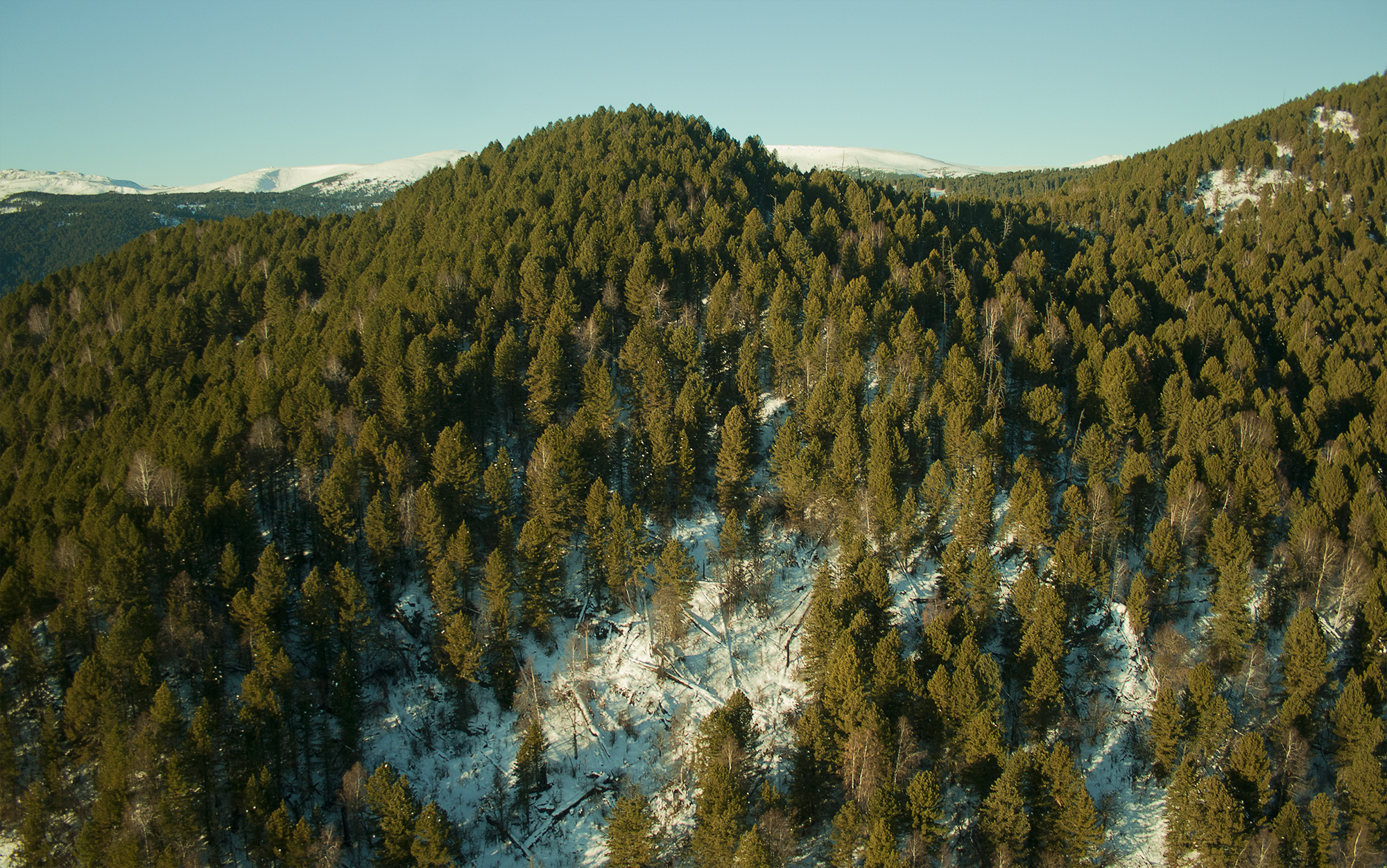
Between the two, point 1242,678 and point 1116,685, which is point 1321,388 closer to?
point 1242,678

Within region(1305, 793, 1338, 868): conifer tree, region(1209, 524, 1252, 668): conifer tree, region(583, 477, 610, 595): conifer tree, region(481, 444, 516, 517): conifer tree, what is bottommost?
region(1305, 793, 1338, 868): conifer tree

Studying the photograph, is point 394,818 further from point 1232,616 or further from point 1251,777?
point 1232,616

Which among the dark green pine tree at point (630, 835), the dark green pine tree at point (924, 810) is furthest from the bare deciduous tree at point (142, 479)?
the dark green pine tree at point (924, 810)

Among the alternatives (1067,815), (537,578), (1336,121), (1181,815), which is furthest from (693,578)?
(1336,121)

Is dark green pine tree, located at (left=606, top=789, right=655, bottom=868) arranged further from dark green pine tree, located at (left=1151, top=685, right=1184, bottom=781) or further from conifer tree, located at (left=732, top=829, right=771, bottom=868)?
dark green pine tree, located at (left=1151, top=685, right=1184, bottom=781)

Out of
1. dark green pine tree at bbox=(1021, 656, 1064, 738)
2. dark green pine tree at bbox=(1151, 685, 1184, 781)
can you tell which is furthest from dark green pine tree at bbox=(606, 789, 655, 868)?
dark green pine tree at bbox=(1151, 685, 1184, 781)

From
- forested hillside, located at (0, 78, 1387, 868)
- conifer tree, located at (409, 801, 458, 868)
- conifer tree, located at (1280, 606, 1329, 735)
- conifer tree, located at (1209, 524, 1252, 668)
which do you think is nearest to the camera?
conifer tree, located at (409, 801, 458, 868)

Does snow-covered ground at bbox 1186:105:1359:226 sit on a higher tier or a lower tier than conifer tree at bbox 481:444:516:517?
higher
